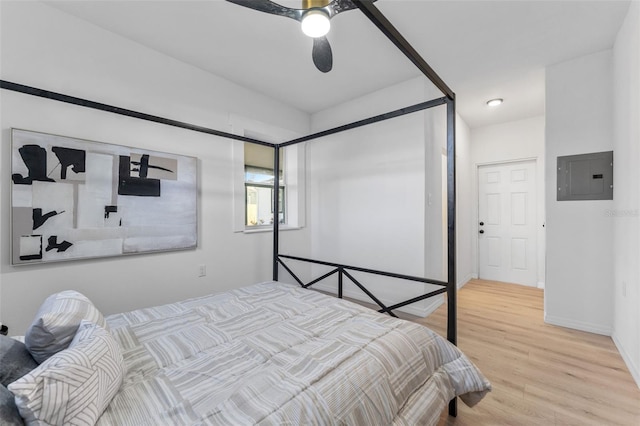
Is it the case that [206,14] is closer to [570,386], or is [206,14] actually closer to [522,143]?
[570,386]

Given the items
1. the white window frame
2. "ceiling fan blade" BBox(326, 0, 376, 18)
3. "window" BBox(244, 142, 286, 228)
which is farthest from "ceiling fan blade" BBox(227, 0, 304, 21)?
"window" BBox(244, 142, 286, 228)

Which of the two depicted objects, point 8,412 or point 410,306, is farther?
point 410,306

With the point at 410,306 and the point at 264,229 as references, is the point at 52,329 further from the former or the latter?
the point at 410,306

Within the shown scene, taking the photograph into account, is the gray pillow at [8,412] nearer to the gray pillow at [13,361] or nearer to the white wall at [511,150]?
the gray pillow at [13,361]

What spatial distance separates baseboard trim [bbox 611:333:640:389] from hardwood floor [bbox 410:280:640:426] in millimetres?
33

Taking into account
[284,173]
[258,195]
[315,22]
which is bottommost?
[258,195]

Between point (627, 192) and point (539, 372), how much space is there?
1.60 meters

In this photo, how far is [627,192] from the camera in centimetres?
212

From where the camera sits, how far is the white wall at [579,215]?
260cm

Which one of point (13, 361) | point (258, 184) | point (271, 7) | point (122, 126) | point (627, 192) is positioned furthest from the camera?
point (258, 184)

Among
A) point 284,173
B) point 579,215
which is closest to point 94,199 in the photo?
point 284,173

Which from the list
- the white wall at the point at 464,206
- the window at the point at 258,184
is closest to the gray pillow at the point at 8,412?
the window at the point at 258,184

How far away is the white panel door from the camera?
4.33m

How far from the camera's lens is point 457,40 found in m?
2.46
